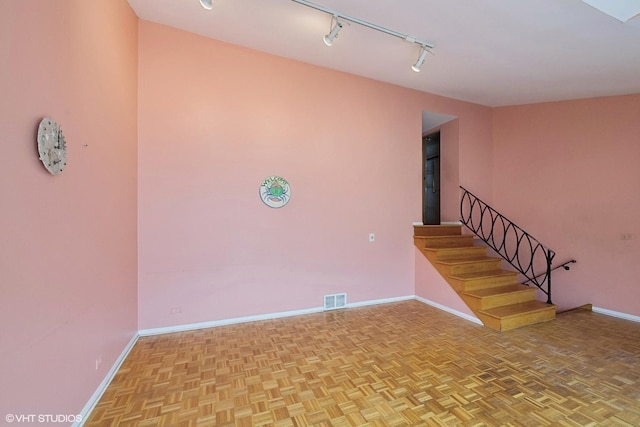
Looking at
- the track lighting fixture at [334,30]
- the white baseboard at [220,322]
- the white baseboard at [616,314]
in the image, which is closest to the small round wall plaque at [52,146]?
the white baseboard at [220,322]

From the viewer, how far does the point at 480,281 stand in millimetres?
3943

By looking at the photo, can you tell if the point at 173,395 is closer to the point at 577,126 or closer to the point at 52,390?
the point at 52,390

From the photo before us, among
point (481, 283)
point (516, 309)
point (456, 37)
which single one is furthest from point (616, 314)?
point (456, 37)

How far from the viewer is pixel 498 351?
2861mm

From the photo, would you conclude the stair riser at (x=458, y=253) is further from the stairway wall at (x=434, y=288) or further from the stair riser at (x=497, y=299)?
the stair riser at (x=497, y=299)

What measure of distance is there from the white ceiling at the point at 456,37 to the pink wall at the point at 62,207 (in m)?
1.19

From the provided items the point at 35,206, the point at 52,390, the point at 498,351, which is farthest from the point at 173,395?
the point at 498,351

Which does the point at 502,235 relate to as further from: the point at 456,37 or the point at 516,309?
the point at 456,37

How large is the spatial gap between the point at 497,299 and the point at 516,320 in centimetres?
34

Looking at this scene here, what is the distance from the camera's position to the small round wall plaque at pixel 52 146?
4.90ft

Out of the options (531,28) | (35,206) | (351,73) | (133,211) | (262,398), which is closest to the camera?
(35,206)

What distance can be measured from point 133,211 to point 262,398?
241 cm

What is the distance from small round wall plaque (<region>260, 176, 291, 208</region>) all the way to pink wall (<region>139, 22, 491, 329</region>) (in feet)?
0.33

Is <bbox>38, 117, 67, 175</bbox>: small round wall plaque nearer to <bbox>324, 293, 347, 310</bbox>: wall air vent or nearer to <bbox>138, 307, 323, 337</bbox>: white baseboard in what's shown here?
<bbox>138, 307, 323, 337</bbox>: white baseboard
